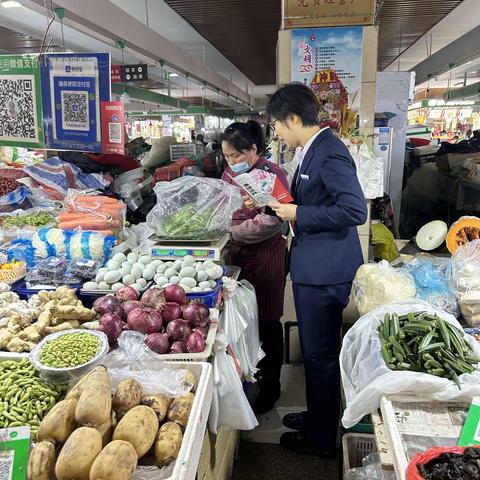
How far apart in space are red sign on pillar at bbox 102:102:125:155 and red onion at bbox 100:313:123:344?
139 centimetres

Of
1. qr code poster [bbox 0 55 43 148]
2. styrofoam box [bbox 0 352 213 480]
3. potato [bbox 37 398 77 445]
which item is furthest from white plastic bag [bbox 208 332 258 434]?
qr code poster [bbox 0 55 43 148]

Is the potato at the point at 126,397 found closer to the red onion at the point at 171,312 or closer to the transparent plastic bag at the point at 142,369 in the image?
the transparent plastic bag at the point at 142,369

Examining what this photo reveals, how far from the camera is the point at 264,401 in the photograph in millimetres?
3125

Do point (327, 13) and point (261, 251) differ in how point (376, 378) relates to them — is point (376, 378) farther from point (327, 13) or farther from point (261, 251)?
point (327, 13)

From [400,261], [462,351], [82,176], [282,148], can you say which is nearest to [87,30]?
[82,176]

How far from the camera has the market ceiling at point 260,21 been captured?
5664mm

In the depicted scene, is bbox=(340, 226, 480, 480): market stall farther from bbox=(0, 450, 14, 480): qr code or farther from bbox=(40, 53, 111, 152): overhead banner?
bbox=(40, 53, 111, 152): overhead banner

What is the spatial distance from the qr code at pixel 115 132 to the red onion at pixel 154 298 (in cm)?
127

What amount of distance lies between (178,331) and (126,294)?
37cm

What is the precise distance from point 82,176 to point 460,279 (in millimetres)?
3006

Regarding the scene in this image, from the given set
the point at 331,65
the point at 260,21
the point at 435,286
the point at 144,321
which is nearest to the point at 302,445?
the point at 435,286

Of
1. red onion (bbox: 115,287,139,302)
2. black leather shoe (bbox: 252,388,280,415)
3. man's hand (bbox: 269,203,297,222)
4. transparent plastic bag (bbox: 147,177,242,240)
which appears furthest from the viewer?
black leather shoe (bbox: 252,388,280,415)

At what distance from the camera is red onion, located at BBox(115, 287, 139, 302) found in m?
2.05

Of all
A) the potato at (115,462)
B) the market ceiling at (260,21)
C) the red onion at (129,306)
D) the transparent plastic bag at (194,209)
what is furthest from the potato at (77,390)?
the market ceiling at (260,21)
